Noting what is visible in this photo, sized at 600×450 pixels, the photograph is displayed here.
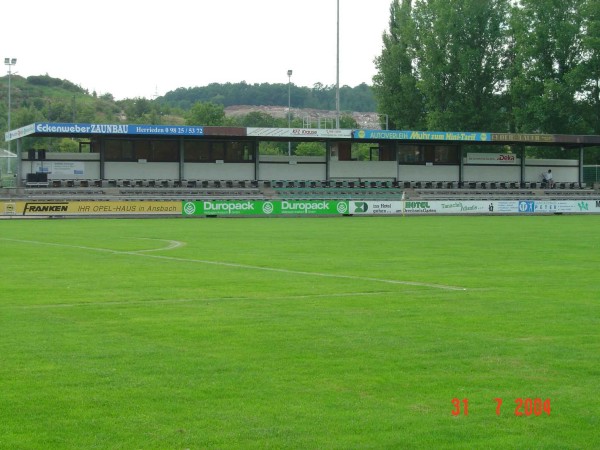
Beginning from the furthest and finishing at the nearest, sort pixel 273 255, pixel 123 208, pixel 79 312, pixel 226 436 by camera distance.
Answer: pixel 123 208 → pixel 273 255 → pixel 79 312 → pixel 226 436

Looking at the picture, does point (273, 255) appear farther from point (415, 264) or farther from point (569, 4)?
point (569, 4)

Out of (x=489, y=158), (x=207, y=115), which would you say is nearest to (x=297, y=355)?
(x=489, y=158)

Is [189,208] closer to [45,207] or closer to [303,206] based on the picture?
[303,206]

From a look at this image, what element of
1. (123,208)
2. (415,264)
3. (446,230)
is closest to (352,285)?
(415,264)

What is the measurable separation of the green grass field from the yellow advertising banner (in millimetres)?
36156

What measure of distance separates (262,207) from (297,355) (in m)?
52.3

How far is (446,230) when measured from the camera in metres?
42.7

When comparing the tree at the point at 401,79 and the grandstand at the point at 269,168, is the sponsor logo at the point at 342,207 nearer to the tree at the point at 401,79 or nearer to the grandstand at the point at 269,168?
the grandstand at the point at 269,168

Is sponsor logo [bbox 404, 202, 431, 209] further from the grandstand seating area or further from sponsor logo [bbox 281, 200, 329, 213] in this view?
sponsor logo [bbox 281, 200, 329, 213]

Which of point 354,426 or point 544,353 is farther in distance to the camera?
point 544,353

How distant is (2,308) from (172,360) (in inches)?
215
